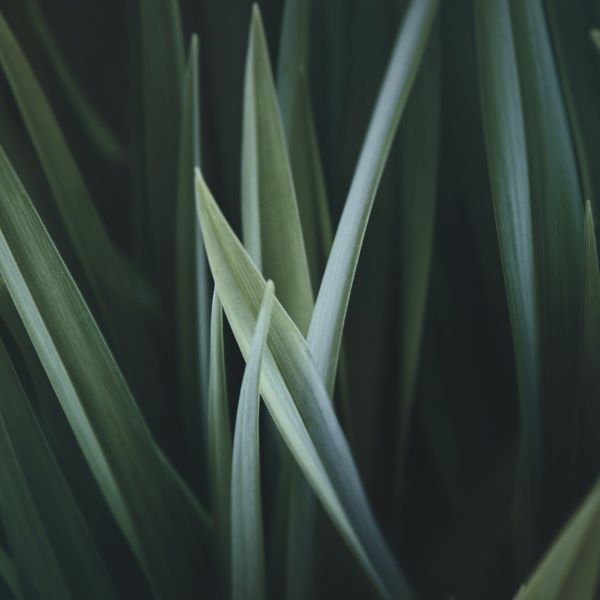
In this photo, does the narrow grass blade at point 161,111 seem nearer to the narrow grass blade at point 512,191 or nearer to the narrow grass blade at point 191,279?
the narrow grass blade at point 191,279

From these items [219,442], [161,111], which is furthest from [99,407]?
[161,111]

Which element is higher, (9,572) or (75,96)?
(75,96)

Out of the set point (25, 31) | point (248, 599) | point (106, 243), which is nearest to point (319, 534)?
point (248, 599)

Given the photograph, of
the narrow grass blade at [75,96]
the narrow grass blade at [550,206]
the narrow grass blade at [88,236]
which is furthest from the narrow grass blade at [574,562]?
the narrow grass blade at [75,96]

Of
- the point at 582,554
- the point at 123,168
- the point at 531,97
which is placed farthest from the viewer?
the point at 123,168

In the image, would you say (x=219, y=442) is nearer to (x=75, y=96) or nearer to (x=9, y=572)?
(x=9, y=572)

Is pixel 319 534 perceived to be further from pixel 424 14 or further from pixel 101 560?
pixel 424 14

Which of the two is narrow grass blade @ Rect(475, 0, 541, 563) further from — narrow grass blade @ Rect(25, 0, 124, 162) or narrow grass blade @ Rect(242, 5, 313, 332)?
narrow grass blade @ Rect(25, 0, 124, 162)
